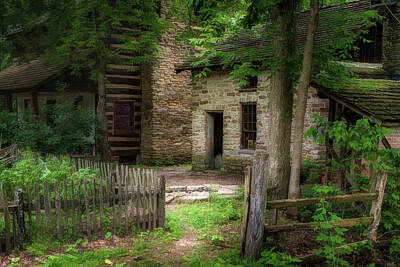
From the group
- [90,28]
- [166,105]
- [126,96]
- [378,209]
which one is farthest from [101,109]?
[378,209]

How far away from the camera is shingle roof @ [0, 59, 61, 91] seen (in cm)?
1527

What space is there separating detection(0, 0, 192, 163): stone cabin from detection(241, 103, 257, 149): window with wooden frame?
4.64m

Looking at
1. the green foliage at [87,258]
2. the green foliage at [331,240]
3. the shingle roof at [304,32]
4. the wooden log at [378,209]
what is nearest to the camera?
the green foliage at [331,240]

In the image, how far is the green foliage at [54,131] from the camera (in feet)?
38.7

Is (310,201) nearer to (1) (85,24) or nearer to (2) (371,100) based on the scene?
(2) (371,100)

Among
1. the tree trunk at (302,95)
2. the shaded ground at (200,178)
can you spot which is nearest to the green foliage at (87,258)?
the tree trunk at (302,95)

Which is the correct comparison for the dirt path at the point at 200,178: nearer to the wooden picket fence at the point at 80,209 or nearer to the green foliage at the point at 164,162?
the green foliage at the point at 164,162

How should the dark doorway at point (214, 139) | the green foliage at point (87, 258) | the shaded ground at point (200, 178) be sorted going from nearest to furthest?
the green foliage at point (87, 258) → the shaded ground at point (200, 178) → the dark doorway at point (214, 139)

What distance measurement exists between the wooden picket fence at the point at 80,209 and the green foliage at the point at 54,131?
17.2 ft

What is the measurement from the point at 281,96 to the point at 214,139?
7.86 m

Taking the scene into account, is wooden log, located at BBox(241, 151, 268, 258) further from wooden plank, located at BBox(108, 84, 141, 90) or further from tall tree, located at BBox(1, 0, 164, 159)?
wooden plank, located at BBox(108, 84, 141, 90)

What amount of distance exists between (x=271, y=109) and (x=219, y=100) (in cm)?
656

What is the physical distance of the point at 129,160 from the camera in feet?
56.1

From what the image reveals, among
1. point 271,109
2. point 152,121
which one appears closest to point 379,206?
point 271,109
